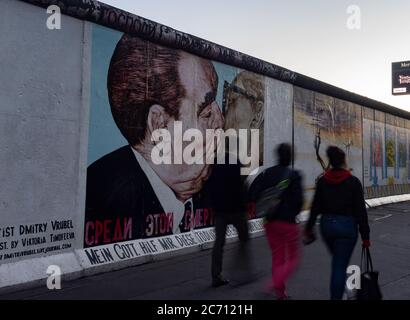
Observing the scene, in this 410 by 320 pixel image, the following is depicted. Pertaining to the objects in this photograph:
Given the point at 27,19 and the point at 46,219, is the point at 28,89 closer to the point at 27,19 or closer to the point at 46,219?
the point at 27,19

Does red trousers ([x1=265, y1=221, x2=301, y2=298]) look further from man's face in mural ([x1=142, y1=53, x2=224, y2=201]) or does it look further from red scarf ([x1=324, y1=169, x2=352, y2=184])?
man's face in mural ([x1=142, y1=53, x2=224, y2=201])

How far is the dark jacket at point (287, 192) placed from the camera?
17.6 feet

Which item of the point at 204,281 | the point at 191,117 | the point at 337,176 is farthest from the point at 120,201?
the point at 337,176

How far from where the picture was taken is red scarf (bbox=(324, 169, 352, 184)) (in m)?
4.80

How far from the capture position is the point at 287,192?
543 centimetres

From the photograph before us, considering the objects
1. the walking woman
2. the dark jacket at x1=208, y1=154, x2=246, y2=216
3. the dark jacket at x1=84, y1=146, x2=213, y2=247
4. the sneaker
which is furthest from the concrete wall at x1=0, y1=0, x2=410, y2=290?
the walking woman

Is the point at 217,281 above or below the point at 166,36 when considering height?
below

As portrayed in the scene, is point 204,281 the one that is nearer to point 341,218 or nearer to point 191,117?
point 341,218

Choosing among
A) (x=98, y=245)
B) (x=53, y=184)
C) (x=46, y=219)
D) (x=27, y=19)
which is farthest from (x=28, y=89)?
(x=98, y=245)

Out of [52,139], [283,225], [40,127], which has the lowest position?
[283,225]

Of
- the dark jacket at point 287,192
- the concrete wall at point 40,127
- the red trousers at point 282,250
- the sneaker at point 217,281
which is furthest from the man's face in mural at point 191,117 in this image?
the red trousers at point 282,250

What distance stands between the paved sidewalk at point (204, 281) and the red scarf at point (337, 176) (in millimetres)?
1603

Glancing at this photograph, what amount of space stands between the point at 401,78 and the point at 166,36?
850 inches

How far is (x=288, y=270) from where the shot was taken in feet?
17.5
